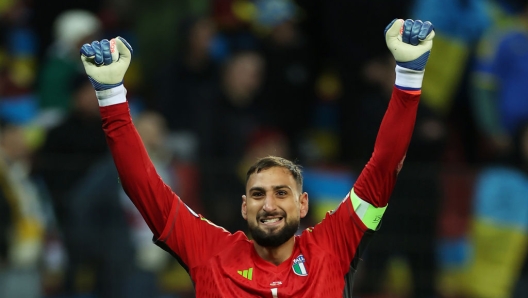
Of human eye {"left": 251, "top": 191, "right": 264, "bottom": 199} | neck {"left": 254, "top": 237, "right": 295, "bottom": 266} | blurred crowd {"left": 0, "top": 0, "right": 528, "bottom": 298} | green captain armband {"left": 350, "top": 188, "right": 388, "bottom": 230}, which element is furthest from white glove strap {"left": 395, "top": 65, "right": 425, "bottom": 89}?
blurred crowd {"left": 0, "top": 0, "right": 528, "bottom": 298}

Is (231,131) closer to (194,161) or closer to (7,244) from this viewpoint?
(194,161)

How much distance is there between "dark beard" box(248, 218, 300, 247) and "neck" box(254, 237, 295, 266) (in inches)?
3.4

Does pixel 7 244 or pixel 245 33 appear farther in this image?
pixel 245 33

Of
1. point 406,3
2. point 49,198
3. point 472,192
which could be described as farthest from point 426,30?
point 406,3

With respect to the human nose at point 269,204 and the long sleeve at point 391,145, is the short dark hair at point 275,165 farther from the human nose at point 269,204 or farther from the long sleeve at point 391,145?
the long sleeve at point 391,145

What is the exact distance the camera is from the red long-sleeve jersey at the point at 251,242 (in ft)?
17.1

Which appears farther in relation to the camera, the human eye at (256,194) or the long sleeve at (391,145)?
the human eye at (256,194)

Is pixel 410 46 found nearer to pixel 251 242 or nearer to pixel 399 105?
pixel 399 105

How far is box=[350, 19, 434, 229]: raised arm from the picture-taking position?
516cm

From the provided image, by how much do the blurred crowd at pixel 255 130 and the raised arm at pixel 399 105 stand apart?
10.7 feet

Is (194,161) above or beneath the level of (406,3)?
beneath

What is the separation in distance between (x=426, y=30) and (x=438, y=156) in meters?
4.72

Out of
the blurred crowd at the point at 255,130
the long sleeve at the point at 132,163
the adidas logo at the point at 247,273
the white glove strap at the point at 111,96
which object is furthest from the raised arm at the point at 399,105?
the blurred crowd at the point at 255,130

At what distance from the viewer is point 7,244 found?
28.3ft
